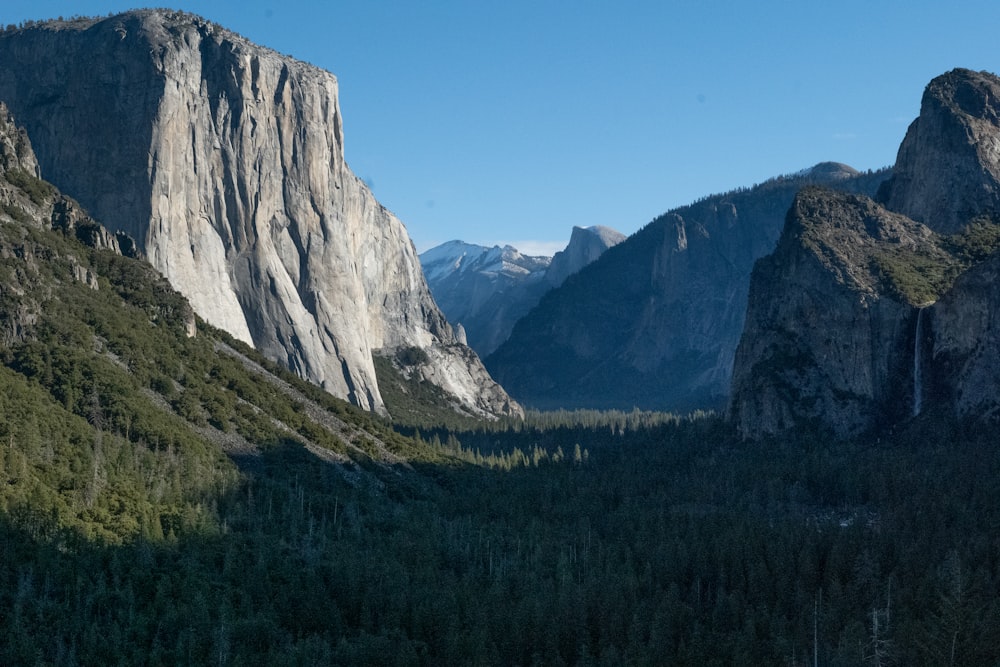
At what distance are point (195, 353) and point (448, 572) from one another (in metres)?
60.9

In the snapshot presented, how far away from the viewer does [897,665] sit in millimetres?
97500

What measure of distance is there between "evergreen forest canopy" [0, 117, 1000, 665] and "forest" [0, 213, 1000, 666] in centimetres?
39

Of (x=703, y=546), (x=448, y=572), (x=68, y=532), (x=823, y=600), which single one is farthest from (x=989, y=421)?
(x=68, y=532)

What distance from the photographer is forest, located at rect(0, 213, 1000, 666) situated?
349 feet

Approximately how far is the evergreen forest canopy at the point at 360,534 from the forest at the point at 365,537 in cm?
39

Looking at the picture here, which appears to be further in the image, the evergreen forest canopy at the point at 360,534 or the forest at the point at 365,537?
the evergreen forest canopy at the point at 360,534

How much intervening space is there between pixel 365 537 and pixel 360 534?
0.63 metres

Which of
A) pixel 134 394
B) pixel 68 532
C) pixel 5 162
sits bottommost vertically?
pixel 68 532

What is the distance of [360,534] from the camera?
144375 mm

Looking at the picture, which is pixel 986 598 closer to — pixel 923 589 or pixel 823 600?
pixel 923 589

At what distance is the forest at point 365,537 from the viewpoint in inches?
4186

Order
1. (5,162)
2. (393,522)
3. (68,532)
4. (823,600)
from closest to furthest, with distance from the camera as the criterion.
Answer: (68,532), (823,600), (393,522), (5,162)

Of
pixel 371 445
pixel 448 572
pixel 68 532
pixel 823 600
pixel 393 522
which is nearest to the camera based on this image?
pixel 68 532

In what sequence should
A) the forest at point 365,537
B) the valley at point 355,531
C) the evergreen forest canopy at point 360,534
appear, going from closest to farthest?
1. the forest at point 365,537
2. the evergreen forest canopy at point 360,534
3. the valley at point 355,531
